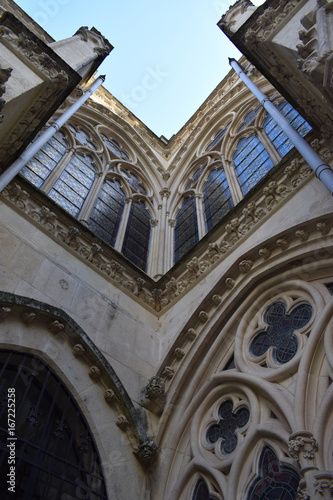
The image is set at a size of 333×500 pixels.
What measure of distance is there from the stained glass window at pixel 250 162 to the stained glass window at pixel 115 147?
14.5 feet

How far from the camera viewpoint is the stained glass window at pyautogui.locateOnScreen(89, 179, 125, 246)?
30.0 feet

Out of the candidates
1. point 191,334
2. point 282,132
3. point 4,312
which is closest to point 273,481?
point 191,334

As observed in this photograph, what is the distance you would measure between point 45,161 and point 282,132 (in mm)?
5680

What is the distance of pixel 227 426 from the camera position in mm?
4789

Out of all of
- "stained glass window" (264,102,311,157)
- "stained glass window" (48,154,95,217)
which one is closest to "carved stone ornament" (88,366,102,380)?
"stained glass window" (48,154,95,217)

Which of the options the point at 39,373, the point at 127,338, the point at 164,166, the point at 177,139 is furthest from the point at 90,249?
the point at 177,139

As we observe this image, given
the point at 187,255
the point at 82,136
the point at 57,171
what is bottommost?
the point at 187,255

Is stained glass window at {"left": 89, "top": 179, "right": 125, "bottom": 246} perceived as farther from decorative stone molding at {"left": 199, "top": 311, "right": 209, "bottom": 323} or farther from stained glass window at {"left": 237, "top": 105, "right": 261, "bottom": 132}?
stained glass window at {"left": 237, "top": 105, "right": 261, "bottom": 132}

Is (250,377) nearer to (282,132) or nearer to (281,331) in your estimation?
(281,331)

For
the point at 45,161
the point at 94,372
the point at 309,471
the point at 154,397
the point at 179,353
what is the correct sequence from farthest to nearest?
the point at 45,161 < the point at 179,353 < the point at 154,397 < the point at 94,372 < the point at 309,471

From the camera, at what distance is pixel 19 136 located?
20.4ft

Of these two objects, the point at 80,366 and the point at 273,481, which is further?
the point at 80,366

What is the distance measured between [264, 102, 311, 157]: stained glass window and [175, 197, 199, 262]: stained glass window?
2.63m

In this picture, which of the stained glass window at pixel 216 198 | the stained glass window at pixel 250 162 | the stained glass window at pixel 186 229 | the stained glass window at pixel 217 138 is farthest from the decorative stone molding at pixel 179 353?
the stained glass window at pixel 217 138
